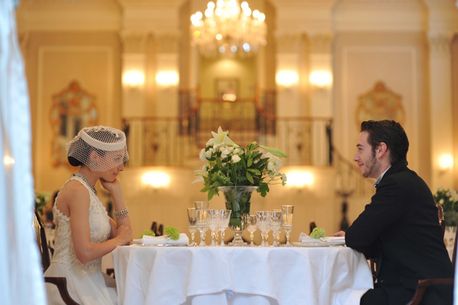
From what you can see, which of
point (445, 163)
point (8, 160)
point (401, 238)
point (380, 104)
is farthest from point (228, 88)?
point (8, 160)

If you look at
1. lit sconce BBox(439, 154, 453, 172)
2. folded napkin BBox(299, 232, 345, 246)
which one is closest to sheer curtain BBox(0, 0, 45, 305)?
folded napkin BBox(299, 232, 345, 246)

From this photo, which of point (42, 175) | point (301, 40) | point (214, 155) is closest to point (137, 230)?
point (42, 175)

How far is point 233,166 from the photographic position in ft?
14.1

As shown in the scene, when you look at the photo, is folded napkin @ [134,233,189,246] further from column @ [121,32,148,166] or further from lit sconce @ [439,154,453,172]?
lit sconce @ [439,154,453,172]

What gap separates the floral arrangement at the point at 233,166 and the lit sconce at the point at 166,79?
10339 millimetres

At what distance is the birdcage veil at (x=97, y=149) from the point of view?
412 centimetres

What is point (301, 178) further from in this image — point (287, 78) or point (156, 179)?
point (156, 179)

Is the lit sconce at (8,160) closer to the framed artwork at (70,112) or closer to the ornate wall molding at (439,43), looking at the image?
the framed artwork at (70,112)

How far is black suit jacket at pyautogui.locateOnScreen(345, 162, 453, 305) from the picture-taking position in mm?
3736

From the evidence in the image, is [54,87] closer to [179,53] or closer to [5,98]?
[179,53]

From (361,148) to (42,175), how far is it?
458 inches

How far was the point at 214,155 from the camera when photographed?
436 centimetres

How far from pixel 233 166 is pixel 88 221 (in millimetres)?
849

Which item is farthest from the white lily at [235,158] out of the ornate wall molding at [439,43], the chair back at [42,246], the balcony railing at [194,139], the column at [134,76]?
the ornate wall molding at [439,43]
